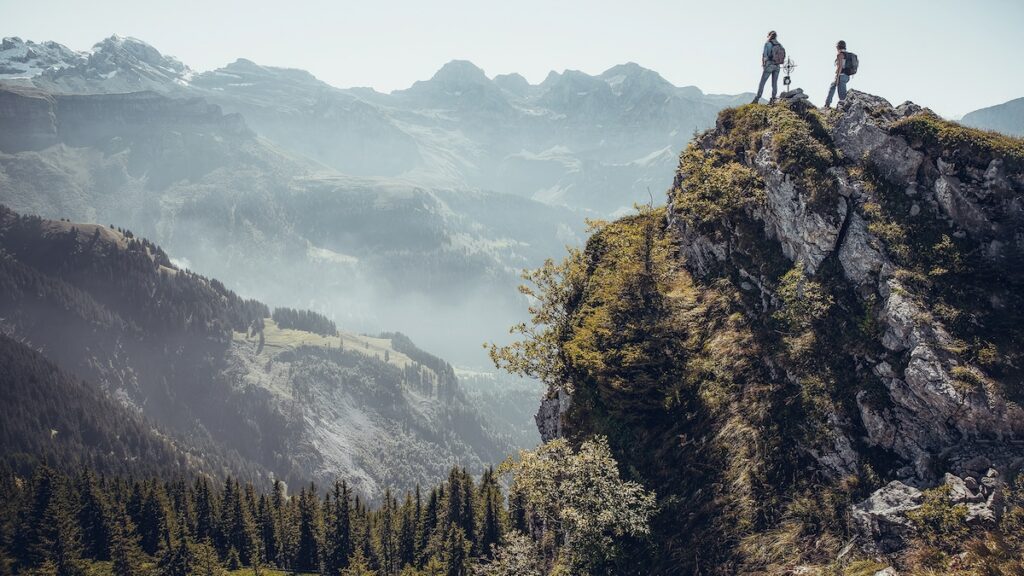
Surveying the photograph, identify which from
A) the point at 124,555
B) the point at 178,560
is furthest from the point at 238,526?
the point at 124,555

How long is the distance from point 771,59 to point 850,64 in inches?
259

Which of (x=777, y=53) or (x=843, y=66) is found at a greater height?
(x=777, y=53)

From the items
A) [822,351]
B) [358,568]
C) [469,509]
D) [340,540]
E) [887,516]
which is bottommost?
[340,540]

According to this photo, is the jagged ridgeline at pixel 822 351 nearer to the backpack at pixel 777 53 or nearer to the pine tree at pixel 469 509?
the backpack at pixel 777 53

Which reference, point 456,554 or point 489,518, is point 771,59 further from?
point 489,518

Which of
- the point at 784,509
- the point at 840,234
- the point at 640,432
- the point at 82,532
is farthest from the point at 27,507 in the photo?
the point at 840,234

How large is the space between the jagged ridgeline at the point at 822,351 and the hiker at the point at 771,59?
4356mm

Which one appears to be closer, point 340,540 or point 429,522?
point 340,540

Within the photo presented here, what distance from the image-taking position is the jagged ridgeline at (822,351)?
996 inches

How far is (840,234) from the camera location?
3525cm

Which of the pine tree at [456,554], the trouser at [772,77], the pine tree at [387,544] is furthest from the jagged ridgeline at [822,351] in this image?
the pine tree at [387,544]

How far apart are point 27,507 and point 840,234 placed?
146 metres

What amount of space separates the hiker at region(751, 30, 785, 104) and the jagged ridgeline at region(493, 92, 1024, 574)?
4356mm

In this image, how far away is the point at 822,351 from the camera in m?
32.2
